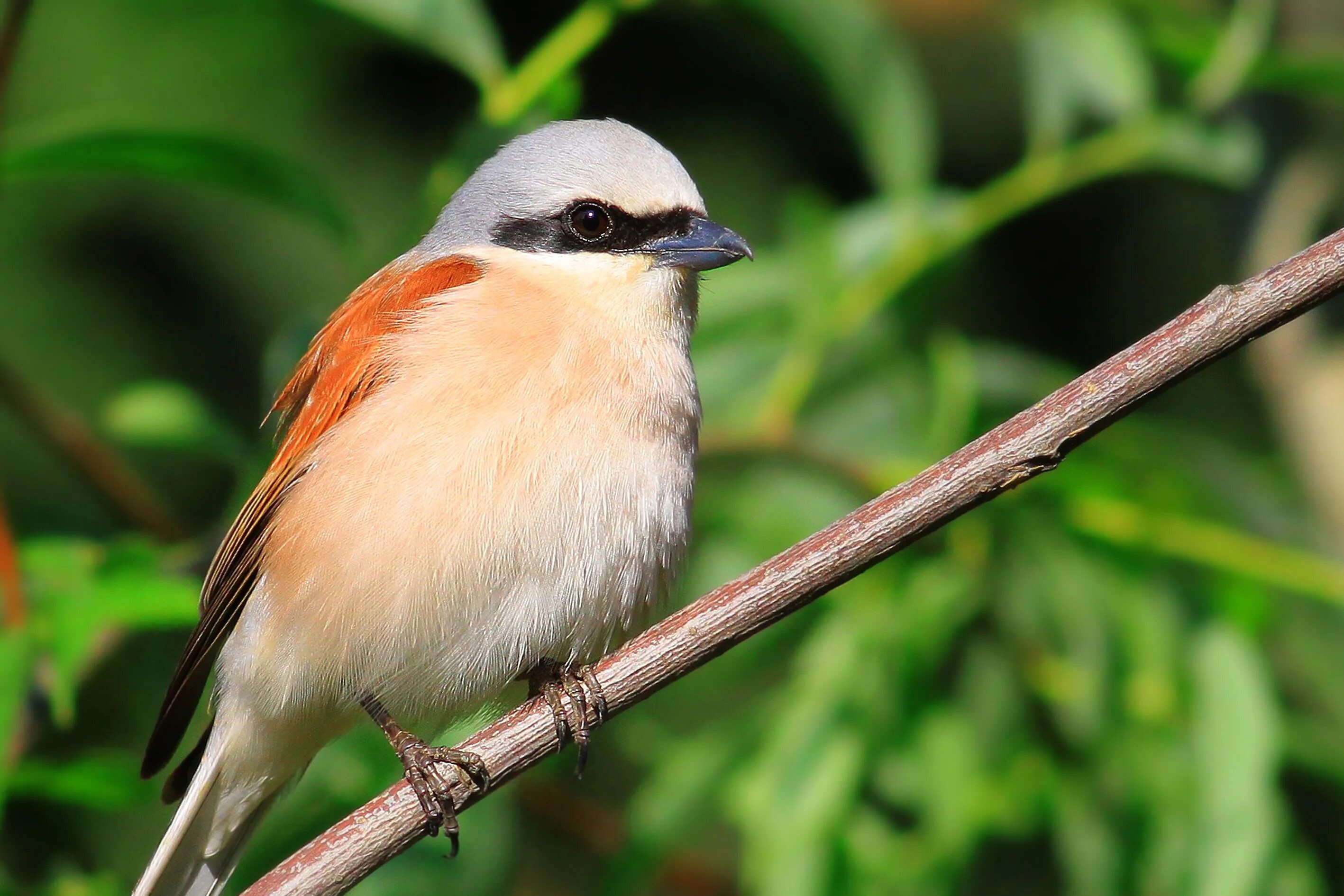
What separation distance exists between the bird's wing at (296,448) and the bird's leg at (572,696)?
2.20 feet

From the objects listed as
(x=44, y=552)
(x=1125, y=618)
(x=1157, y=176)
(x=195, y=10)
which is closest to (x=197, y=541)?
(x=44, y=552)

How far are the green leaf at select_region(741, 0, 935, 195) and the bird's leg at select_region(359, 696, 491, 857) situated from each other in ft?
5.86

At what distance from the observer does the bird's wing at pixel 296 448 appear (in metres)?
3.15

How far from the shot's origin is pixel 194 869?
10.6 ft

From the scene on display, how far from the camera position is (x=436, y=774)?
282 centimetres

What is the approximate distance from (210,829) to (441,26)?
1.82 m

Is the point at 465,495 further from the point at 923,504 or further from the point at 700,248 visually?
the point at 923,504

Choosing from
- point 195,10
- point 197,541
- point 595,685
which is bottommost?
point 595,685

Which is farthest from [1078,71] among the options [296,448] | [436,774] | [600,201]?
[436,774]

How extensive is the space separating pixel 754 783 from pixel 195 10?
427cm

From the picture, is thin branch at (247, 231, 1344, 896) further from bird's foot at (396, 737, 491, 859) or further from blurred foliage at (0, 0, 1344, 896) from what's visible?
blurred foliage at (0, 0, 1344, 896)

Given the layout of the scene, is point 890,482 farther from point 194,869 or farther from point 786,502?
point 194,869

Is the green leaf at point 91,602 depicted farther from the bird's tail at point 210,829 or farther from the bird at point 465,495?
the bird's tail at point 210,829

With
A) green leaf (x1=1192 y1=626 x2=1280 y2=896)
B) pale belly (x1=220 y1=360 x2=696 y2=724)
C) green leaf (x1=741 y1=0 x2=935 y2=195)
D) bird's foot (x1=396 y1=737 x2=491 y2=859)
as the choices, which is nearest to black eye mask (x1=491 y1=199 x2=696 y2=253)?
pale belly (x1=220 y1=360 x2=696 y2=724)
